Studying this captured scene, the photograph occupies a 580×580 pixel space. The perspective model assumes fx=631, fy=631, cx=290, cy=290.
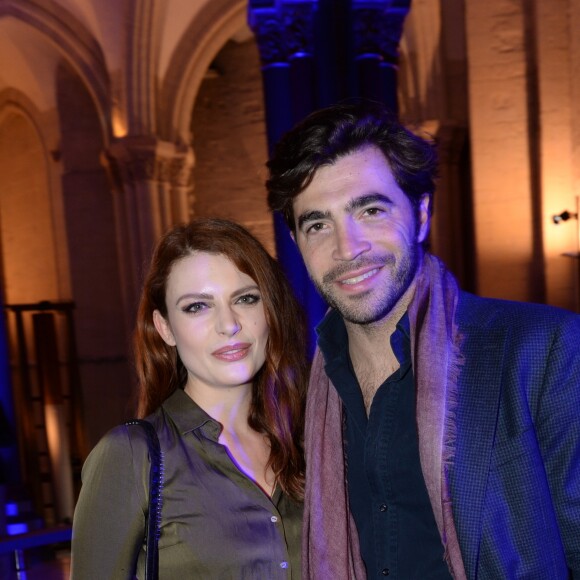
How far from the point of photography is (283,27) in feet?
14.6

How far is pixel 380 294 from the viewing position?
151cm

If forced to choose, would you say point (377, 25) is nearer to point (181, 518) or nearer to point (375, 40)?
point (375, 40)

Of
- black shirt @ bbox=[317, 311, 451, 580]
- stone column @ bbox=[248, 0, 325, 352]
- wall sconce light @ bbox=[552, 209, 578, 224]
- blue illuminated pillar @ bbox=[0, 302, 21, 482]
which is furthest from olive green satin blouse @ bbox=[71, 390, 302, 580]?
wall sconce light @ bbox=[552, 209, 578, 224]

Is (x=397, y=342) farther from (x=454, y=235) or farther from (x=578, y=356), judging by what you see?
(x=454, y=235)

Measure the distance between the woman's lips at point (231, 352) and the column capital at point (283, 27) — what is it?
10.9 ft

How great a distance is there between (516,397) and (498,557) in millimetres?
300

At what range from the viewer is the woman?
1.44 meters

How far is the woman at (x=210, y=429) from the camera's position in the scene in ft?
4.71

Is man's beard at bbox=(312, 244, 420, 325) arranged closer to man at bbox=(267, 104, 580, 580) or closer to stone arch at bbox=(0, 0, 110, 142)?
man at bbox=(267, 104, 580, 580)

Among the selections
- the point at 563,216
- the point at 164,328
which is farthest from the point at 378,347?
the point at 563,216

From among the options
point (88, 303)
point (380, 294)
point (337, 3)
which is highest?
point (337, 3)

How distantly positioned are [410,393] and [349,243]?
0.38 meters

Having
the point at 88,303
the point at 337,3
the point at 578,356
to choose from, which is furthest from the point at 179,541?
the point at 88,303

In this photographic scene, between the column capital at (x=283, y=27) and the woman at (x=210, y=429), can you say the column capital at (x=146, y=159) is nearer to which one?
the column capital at (x=283, y=27)
